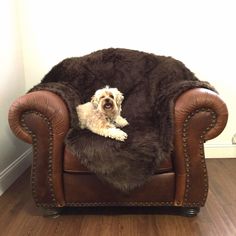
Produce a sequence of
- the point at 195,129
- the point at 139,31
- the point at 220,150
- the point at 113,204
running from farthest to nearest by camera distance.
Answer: the point at 220,150, the point at 139,31, the point at 113,204, the point at 195,129

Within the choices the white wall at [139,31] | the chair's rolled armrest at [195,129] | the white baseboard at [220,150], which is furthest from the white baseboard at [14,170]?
the white baseboard at [220,150]

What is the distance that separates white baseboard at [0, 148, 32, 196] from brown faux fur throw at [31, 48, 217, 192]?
29.4 inches

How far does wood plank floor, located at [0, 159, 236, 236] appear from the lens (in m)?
1.74

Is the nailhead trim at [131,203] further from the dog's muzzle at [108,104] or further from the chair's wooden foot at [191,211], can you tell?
the dog's muzzle at [108,104]

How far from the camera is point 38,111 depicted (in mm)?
1780

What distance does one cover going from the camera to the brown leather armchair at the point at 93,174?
1766 millimetres

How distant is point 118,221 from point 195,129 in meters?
0.72

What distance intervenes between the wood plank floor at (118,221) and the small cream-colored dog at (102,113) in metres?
0.52

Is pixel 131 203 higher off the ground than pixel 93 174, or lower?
lower

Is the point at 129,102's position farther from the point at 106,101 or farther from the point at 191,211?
the point at 191,211

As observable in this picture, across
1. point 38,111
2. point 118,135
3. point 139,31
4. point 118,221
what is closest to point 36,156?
point 38,111

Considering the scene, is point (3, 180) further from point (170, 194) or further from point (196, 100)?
point (196, 100)

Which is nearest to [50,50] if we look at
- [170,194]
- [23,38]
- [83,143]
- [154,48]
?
[23,38]

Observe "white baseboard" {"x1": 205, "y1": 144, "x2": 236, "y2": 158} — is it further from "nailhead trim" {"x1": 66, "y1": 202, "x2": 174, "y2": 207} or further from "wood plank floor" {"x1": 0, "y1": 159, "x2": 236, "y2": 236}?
"nailhead trim" {"x1": 66, "y1": 202, "x2": 174, "y2": 207}
